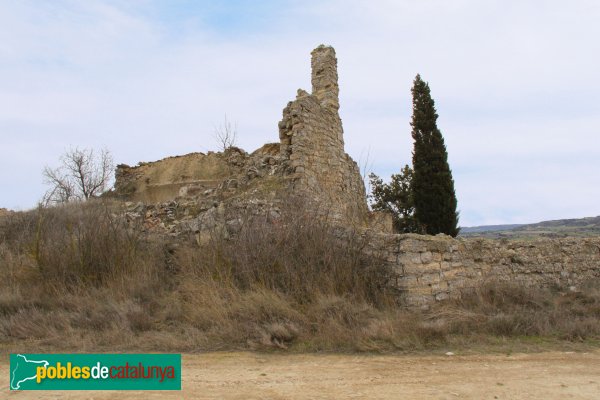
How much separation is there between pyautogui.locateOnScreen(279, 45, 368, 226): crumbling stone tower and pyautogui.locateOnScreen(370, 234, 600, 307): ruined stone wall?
6.57 ft

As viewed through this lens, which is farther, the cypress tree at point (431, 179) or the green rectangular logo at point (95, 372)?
the cypress tree at point (431, 179)

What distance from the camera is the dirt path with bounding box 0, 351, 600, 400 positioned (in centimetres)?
422

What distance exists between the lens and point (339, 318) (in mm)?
6234

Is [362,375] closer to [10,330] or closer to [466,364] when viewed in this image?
[466,364]

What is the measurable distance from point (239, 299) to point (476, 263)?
4.21 meters

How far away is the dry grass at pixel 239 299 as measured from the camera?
597 cm

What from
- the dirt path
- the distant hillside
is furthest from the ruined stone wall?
the distant hillside

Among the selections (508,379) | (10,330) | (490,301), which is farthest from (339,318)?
(10,330)

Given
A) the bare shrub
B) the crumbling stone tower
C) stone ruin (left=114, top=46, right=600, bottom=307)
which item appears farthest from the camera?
the crumbling stone tower

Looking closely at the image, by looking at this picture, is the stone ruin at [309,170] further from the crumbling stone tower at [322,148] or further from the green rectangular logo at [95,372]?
the green rectangular logo at [95,372]

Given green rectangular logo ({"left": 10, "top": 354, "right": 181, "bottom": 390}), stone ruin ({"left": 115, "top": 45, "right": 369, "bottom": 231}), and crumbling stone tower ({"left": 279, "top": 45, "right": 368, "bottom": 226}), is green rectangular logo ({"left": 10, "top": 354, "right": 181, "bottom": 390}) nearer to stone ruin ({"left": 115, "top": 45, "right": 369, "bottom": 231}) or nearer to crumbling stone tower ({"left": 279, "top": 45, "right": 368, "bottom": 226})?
stone ruin ({"left": 115, "top": 45, "right": 369, "bottom": 231})

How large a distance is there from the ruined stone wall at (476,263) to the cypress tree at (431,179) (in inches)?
239

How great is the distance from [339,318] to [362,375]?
4.90 feet

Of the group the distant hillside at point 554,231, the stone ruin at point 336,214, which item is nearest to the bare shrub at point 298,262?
the stone ruin at point 336,214
